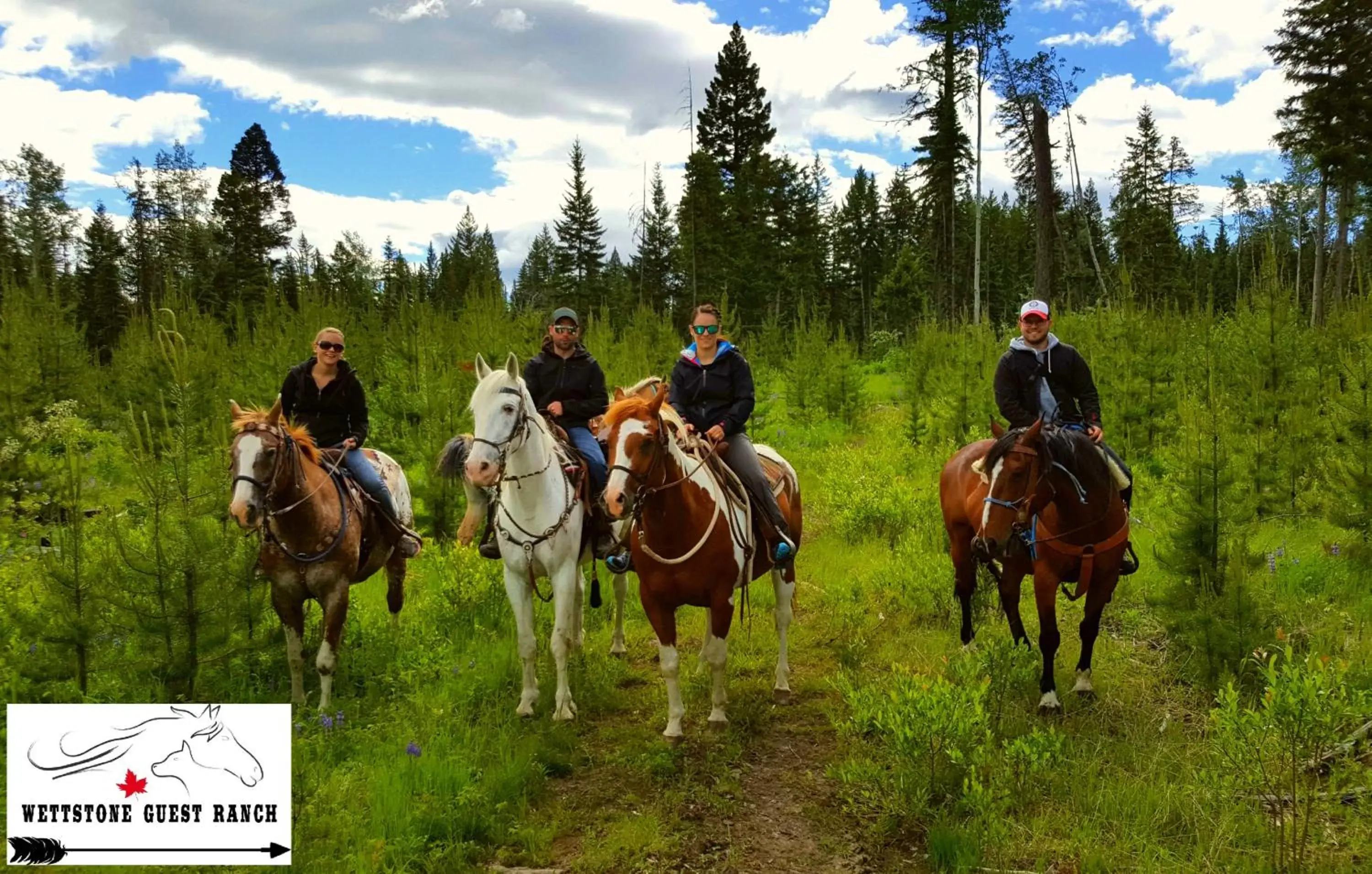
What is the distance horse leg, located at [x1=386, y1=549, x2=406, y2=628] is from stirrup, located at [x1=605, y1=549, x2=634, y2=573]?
8.17 feet

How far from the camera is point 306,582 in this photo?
17.7 ft

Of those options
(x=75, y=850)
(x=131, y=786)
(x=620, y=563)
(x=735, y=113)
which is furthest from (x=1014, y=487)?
(x=735, y=113)

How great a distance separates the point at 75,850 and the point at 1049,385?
7100mm

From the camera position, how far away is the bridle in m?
4.84

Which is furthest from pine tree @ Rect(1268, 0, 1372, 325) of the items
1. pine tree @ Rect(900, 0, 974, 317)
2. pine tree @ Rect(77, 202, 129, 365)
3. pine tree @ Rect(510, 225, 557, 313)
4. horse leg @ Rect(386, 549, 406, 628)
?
pine tree @ Rect(77, 202, 129, 365)

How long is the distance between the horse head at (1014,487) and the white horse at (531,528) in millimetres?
3215

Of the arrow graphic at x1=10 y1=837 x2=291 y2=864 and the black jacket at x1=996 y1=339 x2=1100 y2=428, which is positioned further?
the black jacket at x1=996 y1=339 x2=1100 y2=428

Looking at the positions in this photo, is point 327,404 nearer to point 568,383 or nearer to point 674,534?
point 568,383

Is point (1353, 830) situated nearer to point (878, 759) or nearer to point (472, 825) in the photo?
point (878, 759)

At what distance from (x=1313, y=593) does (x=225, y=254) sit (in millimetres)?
47825

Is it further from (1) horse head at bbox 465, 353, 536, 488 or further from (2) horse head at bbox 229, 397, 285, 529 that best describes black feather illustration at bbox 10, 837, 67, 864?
(1) horse head at bbox 465, 353, 536, 488

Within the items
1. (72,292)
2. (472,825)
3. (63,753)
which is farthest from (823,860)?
(72,292)

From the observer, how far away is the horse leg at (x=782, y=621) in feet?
20.2

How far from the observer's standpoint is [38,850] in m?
3.26
